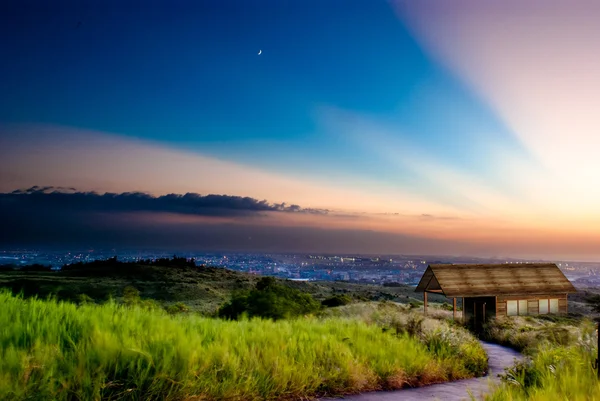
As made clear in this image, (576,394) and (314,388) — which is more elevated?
(576,394)

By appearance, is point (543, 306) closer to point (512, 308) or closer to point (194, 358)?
point (512, 308)

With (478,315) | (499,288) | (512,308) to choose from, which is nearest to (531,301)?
(512,308)

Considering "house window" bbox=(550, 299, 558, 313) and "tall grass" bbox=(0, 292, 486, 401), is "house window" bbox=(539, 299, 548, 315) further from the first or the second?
"tall grass" bbox=(0, 292, 486, 401)

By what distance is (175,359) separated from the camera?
696cm

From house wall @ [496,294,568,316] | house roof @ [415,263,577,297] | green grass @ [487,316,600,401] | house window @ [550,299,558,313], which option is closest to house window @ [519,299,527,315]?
house wall @ [496,294,568,316]

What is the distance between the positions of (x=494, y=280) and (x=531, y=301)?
3105 mm

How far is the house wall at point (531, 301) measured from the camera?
29062 mm

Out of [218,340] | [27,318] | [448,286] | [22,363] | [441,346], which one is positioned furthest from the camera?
[448,286]

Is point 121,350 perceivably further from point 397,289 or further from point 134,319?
point 397,289

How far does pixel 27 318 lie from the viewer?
25.7ft

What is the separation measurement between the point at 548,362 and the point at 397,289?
62321mm

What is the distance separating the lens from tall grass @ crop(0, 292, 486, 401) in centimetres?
619

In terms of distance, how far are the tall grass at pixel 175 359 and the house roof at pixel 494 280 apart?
59.6 ft

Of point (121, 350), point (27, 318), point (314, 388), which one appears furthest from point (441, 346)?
point (27, 318)
